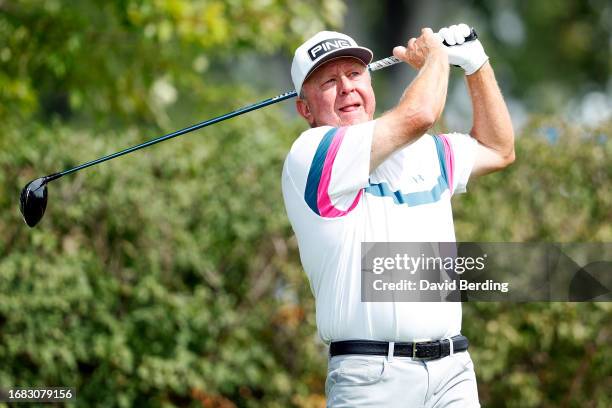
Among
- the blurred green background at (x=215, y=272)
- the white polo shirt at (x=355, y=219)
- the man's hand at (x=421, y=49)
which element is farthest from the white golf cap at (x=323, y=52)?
the blurred green background at (x=215, y=272)

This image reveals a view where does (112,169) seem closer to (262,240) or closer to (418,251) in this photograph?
(262,240)

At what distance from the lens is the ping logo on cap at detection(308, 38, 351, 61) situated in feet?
15.4

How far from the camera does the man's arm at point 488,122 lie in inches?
193

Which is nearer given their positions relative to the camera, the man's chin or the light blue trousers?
the light blue trousers

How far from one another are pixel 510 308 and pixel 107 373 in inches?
113

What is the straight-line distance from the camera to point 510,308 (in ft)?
25.8

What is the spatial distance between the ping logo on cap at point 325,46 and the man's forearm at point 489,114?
0.63m

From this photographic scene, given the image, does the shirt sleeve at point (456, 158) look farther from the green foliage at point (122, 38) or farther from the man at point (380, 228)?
the green foliage at point (122, 38)

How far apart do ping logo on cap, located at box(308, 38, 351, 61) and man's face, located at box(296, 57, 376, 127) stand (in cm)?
7

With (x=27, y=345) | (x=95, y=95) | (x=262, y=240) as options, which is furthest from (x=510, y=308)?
(x=95, y=95)

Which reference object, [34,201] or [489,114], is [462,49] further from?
[34,201]

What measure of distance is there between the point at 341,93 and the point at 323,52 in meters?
0.19

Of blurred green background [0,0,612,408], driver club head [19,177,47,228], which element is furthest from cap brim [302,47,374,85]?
blurred green background [0,0,612,408]

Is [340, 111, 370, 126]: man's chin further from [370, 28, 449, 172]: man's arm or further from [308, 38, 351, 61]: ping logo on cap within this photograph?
[370, 28, 449, 172]: man's arm
